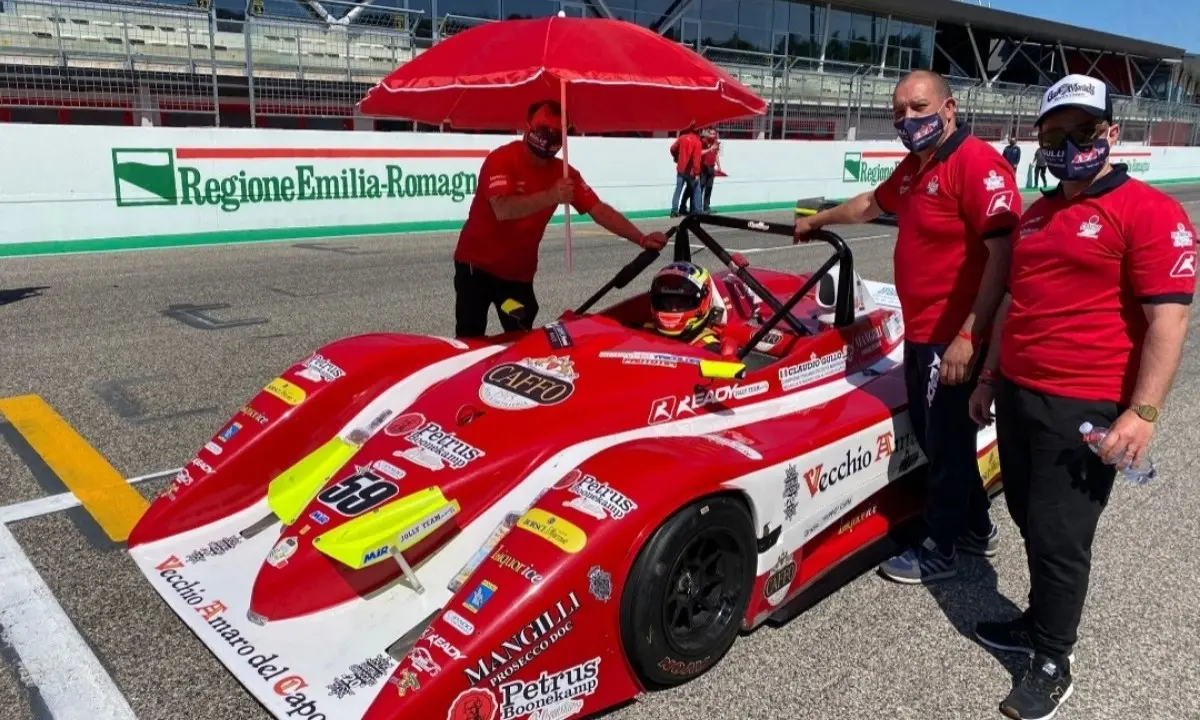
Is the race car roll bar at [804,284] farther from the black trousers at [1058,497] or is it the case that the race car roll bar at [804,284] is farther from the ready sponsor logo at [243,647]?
the ready sponsor logo at [243,647]

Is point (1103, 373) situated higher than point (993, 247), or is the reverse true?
point (993, 247)

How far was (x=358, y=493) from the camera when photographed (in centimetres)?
314

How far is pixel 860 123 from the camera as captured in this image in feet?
80.0

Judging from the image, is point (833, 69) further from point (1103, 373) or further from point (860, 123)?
point (1103, 373)

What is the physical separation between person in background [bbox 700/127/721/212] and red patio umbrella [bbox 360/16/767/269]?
1129 centimetres

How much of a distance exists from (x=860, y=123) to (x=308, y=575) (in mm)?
23805

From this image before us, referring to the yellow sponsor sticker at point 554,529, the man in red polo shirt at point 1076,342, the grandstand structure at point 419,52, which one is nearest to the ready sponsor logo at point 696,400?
the yellow sponsor sticker at point 554,529

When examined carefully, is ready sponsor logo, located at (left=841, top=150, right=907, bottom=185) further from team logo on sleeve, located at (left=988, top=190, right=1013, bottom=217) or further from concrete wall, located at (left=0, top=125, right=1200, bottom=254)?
team logo on sleeve, located at (left=988, top=190, right=1013, bottom=217)

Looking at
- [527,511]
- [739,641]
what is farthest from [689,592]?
[527,511]

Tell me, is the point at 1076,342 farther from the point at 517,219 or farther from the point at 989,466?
the point at 517,219

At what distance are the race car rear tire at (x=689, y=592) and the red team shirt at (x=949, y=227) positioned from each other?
1.17 meters

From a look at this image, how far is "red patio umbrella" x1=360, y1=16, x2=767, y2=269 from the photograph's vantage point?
4.41m

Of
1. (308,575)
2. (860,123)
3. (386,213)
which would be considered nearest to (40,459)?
(308,575)

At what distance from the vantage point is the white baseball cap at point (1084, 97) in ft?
8.62
